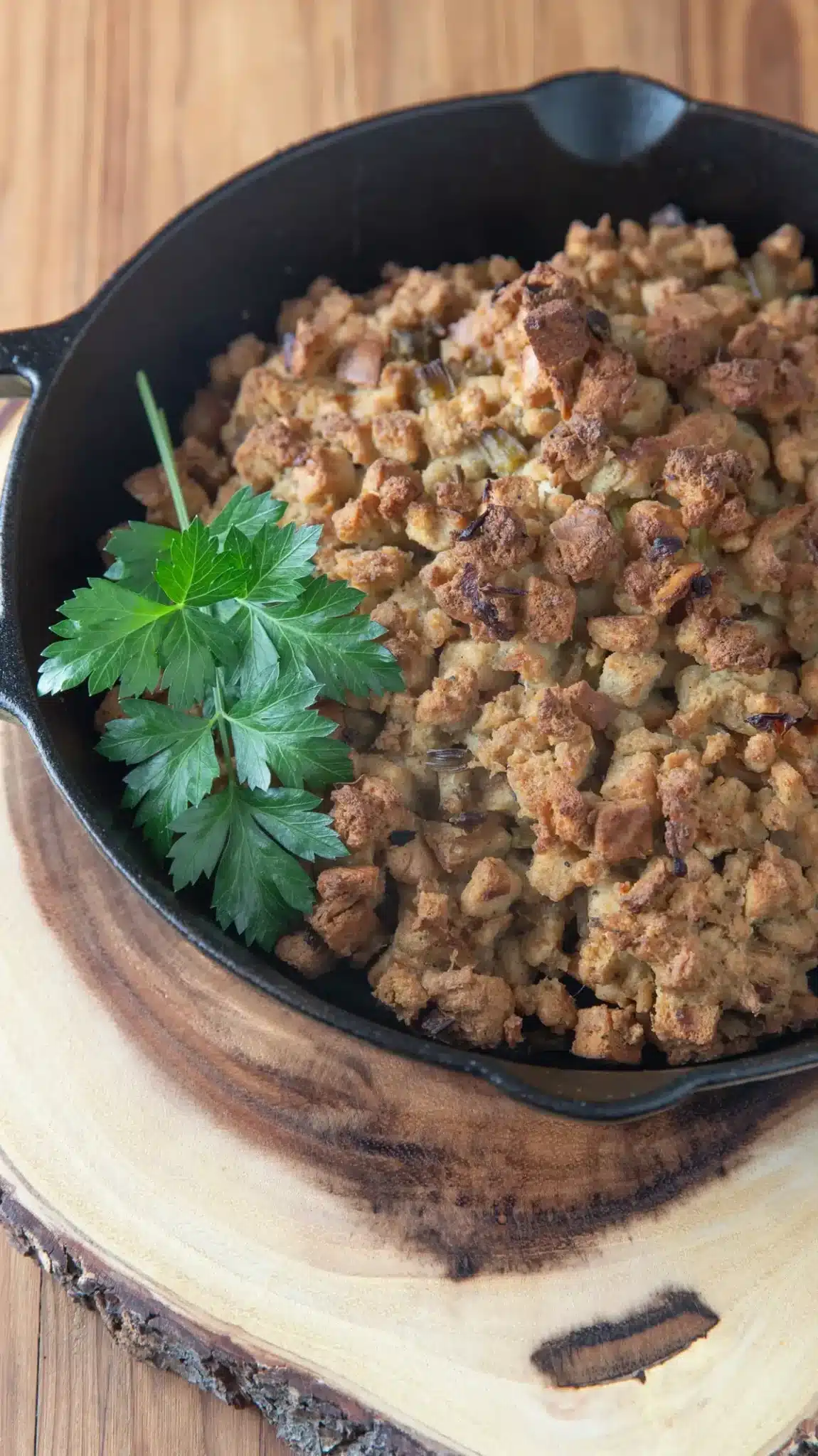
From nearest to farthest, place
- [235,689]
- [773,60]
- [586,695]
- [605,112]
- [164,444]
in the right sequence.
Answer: [586,695]
[235,689]
[164,444]
[605,112]
[773,60]

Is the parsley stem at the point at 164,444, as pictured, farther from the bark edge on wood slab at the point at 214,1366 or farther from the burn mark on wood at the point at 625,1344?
the burn mark on wood at the point at 625,1344

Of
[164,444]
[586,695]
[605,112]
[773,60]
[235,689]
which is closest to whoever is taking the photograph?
[586,695]

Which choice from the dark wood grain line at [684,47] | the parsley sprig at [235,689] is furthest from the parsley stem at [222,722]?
the dark wood grain line at [684,47]

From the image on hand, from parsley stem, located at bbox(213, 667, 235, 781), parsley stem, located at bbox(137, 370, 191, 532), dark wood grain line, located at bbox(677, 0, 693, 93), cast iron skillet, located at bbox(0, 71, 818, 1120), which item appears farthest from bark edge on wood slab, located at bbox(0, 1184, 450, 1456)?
dark wood grain line, located at bbox(677, 0, 693, 93)

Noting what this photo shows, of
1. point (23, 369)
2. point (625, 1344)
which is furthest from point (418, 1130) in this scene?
point (23, 369)

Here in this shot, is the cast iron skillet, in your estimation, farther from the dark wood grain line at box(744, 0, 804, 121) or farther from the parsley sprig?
the dark wood grain line at box(744, 0, 804, 121)

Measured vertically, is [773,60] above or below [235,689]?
above

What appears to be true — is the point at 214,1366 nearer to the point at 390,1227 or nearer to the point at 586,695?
the point at 390,1227
